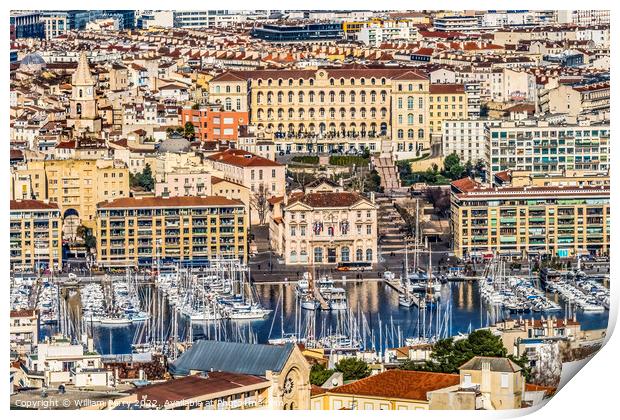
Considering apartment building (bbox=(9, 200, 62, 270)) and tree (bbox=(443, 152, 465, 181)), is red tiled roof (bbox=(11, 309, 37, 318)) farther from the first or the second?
tree (bbox=(443, 152, 465, 181))

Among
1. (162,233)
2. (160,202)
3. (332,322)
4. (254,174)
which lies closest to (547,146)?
(254,174)

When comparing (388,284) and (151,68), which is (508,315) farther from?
(151,68)

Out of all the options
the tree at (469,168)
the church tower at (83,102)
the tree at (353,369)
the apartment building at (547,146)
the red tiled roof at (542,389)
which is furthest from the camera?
the church tower at (83,102)

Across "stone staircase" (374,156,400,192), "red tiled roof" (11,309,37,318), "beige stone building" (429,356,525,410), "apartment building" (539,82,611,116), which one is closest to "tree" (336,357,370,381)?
"beige stone building" (429,356,525,410)

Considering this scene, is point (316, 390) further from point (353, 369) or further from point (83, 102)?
point (83, 102)

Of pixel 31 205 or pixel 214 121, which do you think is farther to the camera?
pixel 214 121

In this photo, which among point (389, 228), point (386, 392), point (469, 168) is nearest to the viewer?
point (386, 392)

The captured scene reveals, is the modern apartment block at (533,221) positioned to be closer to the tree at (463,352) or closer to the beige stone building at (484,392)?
the tree at (463,352)

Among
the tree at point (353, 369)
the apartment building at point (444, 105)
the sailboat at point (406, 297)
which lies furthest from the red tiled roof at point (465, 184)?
the tree at point (353, 369)
